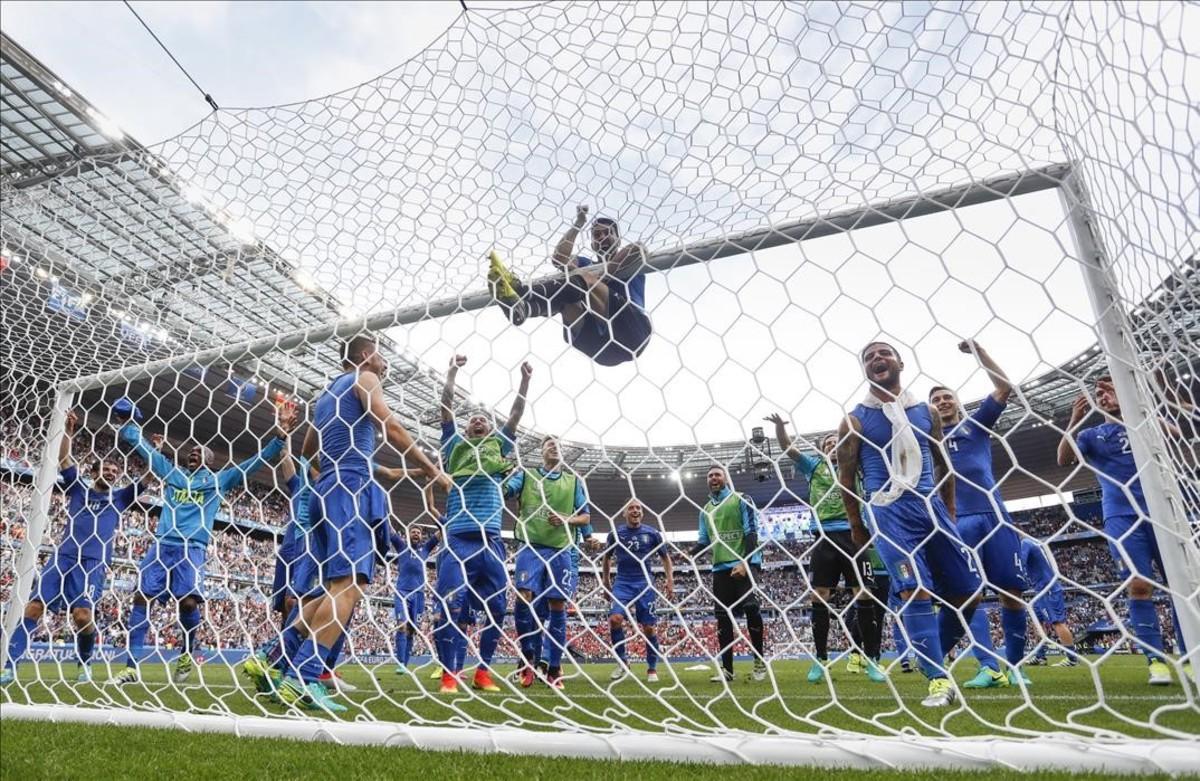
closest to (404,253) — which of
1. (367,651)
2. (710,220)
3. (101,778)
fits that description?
(710,220)

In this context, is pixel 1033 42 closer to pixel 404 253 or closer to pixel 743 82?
pixel 743 82

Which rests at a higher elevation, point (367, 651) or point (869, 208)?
point (869, 208)

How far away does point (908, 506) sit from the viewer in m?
3.30

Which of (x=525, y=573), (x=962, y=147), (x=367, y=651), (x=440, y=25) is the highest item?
(x=440, y=25)

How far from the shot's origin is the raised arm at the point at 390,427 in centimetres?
314

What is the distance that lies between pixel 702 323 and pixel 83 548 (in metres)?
6.13

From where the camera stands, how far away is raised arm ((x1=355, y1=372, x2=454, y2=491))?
314 cm

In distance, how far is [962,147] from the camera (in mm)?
2432

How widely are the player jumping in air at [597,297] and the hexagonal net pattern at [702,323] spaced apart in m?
0.02

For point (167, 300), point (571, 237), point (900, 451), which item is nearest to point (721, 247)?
point (571, 237)

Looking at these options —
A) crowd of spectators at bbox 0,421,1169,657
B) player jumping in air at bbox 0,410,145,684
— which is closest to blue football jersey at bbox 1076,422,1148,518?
crowd of spectators at bbox 0,421,1169,657

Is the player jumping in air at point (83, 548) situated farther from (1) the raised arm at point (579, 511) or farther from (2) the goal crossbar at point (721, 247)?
(1) the raised arm at point (579, 511)

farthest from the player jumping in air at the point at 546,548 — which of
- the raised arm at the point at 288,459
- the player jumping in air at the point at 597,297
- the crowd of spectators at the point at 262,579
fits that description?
the crowd of spectators at the point at 262,579

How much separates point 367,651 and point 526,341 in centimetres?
1523
